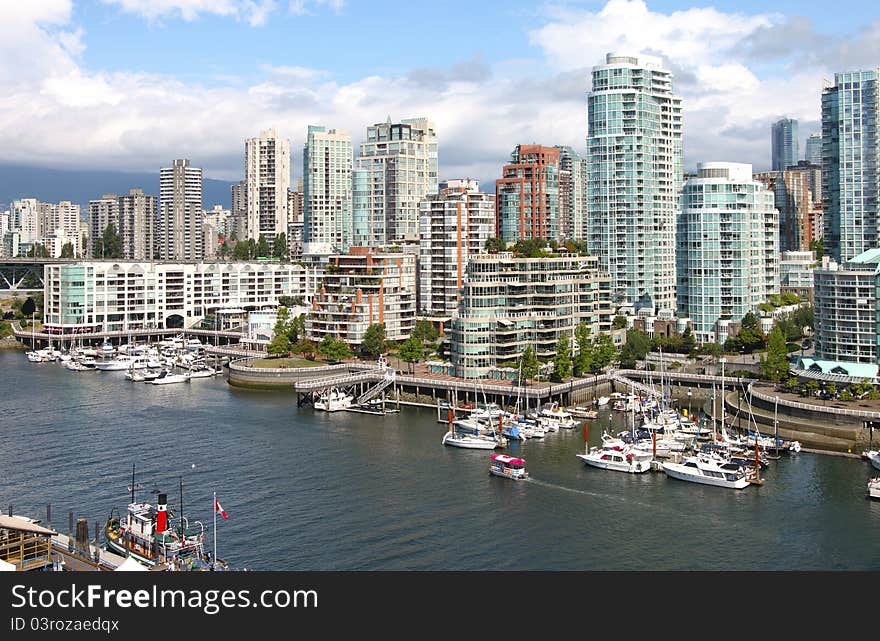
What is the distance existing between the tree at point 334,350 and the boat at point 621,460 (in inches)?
1171

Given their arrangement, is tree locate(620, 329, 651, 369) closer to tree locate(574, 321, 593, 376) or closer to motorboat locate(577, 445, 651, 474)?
tree locate(574, 321, 593, 376)

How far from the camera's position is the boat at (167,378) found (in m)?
66.3

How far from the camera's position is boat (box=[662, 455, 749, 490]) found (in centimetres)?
3719

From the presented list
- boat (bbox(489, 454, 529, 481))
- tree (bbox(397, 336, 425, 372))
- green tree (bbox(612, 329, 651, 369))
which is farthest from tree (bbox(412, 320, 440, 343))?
boat (bbox(489, 454, 529, 481))

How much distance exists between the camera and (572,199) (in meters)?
128

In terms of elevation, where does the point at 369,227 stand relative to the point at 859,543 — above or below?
above

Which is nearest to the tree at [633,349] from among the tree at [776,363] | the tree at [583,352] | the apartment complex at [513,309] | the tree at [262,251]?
the apartment complex at [513,309]

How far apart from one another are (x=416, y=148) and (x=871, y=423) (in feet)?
223

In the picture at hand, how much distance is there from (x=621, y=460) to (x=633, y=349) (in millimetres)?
25037

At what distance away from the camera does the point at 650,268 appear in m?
78.9

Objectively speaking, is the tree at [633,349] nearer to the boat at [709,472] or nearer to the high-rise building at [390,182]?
the boat at [709,472]
